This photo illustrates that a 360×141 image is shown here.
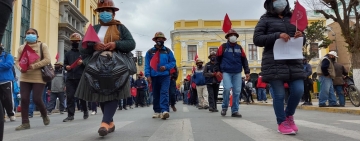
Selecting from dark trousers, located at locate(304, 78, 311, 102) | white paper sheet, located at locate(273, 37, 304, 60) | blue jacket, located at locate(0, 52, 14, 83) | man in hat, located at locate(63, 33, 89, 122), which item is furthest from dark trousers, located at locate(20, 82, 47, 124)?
dark trousers, located at locate(304, 78, 311, 102)

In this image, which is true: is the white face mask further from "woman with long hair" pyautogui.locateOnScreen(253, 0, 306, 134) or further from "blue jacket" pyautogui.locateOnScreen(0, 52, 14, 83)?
"blue jacket" pyautogui.locateOnScreen(0, 52, 14, 83)

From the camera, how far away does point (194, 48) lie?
52.4 metres

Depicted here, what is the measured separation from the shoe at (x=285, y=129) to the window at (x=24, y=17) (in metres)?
19.8

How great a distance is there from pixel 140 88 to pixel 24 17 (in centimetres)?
931

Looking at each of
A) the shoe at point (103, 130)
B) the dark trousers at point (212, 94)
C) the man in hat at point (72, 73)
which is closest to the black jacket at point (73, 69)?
the man in hat at point (72, 73)

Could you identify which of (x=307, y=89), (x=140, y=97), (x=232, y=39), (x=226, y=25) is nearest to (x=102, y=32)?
(x=232, y=39)

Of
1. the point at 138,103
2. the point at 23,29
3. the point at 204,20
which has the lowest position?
the point at 138,103

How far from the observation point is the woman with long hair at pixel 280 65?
4.63 meters

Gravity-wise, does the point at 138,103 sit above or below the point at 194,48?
below

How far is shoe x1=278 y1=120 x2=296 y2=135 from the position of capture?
450 centimetres

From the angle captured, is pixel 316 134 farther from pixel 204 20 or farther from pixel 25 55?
pixel 204 20

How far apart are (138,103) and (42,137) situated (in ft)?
46.5

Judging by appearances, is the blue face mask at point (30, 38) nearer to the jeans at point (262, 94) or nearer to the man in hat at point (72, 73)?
the man in hat at point (72, 73)

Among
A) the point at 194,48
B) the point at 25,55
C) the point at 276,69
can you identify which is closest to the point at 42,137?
the point at 25,55
